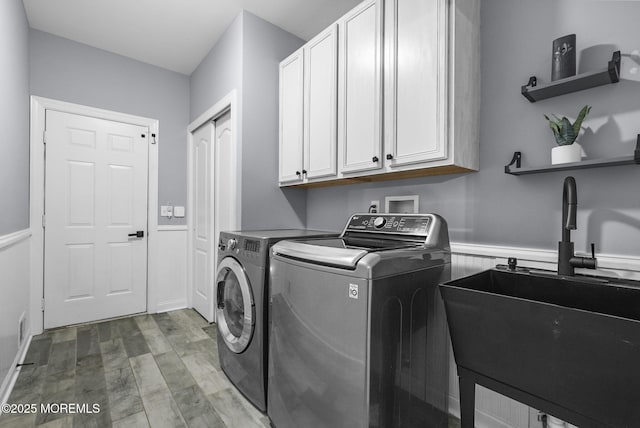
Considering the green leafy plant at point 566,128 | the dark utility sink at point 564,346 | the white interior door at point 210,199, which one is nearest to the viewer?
the dark utility sink at point 564,346

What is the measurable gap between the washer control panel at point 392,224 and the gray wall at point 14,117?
2102 mm

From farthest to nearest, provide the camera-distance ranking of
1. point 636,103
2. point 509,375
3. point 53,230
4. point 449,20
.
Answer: point 53,230, point 449,20, point 636,103, point 509,375

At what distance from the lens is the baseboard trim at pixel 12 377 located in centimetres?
170

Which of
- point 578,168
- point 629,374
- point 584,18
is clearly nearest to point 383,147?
point 578,168

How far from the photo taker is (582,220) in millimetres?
1257

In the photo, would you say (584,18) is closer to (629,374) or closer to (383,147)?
(383,147)

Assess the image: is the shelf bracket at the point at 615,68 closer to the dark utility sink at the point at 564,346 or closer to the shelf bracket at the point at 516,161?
the shelf bracket at the point at 516,161

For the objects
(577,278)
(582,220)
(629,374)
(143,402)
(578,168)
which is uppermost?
(578,168)

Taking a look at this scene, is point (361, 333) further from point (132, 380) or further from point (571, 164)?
point (132, 380)

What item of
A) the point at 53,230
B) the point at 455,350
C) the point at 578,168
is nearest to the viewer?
the point at 455,350

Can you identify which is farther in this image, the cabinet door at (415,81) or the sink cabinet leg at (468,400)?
the cabinet door at (415,81)

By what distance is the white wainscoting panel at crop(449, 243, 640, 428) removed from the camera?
1.14 m

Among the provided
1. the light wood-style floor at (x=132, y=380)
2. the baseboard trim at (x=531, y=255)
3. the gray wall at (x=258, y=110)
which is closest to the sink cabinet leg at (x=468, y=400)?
the baseboard trim at (x=531, y=255)

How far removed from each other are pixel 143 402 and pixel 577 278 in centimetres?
222
